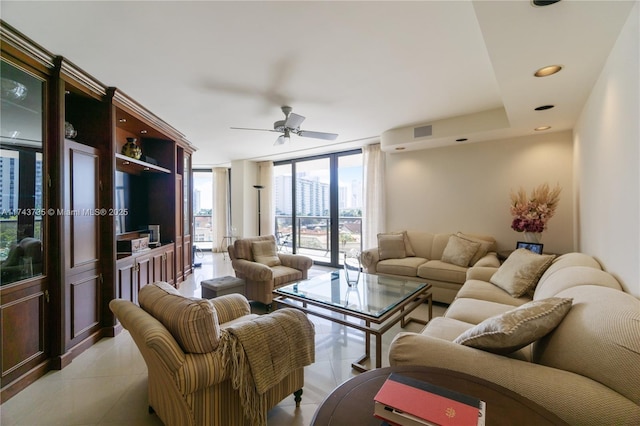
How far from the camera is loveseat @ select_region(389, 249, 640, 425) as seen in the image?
932 millimetres

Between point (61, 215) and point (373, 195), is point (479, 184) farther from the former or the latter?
point (61, 215)

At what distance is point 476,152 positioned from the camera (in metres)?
4.28

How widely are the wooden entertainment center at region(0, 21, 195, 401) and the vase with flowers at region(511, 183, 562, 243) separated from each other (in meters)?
4.86

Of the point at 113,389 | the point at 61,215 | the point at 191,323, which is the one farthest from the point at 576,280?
the point at 61,215

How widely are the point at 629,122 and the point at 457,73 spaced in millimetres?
1418

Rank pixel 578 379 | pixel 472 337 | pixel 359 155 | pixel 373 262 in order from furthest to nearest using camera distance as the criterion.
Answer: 1. pixel 359 155
2. pixel 373 262
3. pixel 472 337
4. pixel 578 379

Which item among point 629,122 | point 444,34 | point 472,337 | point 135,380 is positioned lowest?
point 135,380

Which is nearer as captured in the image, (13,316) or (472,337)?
(472,337)

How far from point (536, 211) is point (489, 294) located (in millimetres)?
1673

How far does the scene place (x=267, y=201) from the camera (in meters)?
7.03

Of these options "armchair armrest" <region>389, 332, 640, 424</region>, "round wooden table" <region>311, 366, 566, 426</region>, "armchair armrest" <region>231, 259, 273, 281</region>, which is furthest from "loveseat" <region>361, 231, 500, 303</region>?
"round wooden table" <region>311, 366, 566, 426</region>

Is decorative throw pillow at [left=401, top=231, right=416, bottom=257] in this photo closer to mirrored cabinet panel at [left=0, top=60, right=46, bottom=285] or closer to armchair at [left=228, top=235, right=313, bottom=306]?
armchair at [left=228, top=235, right=313, bottom=306]

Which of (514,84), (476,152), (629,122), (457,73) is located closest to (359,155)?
(476,152)

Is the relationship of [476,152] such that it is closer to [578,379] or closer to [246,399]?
[578,379]
